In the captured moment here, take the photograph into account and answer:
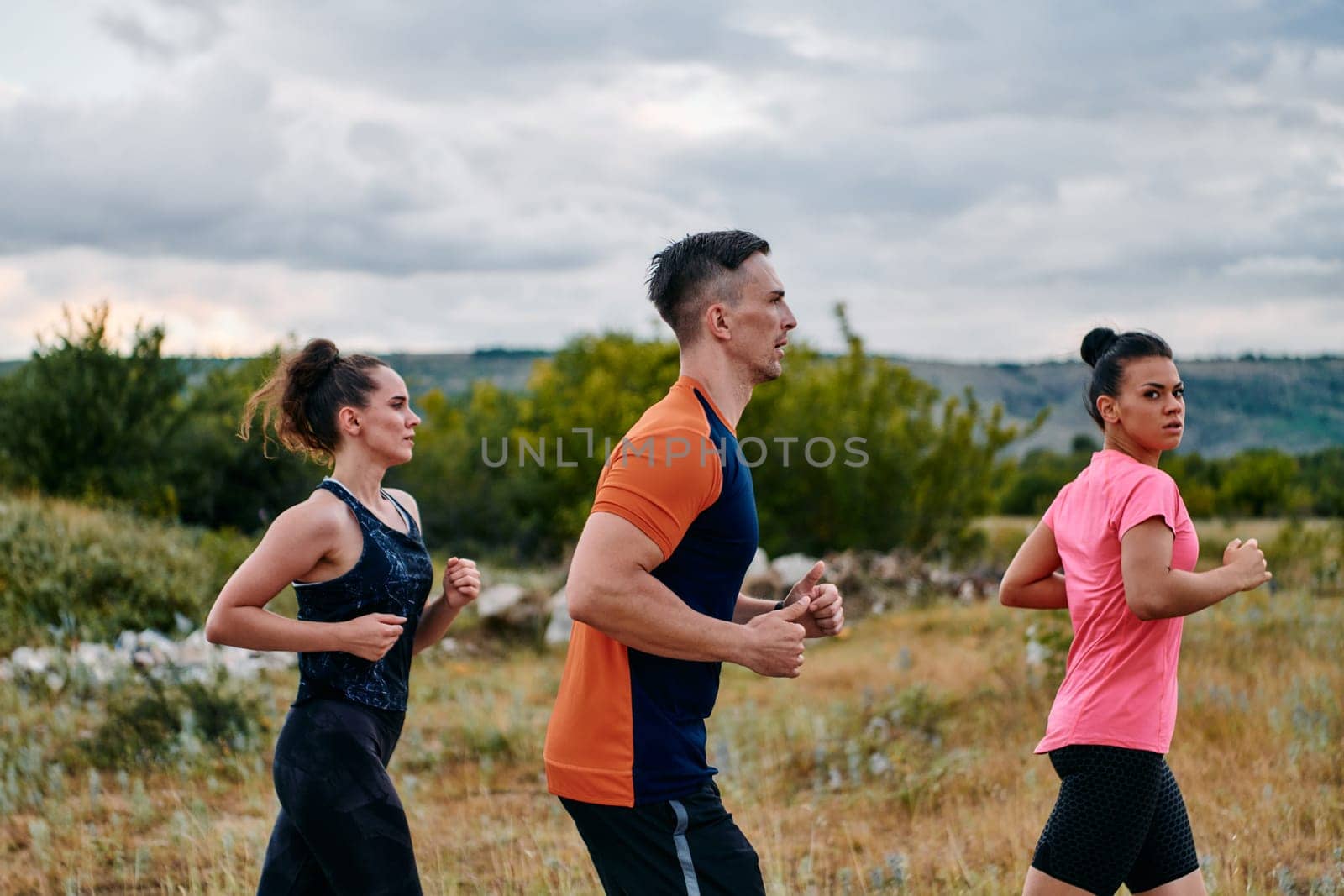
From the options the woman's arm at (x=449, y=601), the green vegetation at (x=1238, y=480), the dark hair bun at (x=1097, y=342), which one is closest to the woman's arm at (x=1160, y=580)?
the dark hair bun at (x=1097, y=342)

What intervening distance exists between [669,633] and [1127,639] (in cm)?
132

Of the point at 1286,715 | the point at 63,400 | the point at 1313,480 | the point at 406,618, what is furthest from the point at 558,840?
the point at 1313,480

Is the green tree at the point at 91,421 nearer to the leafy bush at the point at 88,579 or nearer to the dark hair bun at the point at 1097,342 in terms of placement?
the leafy bush at the point at 88,579

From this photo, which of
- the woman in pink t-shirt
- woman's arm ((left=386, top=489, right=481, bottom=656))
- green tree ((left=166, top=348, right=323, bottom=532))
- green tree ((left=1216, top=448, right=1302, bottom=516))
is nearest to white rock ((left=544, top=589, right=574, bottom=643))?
green tree ((left=166, top=348, right=323, bottom=532))

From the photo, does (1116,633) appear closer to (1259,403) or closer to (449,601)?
(449,601)

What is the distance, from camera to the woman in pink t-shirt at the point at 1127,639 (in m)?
2.89

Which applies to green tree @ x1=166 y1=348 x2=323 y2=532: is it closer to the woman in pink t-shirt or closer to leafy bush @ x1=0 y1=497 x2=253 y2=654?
leafy bush @ x1=0 y1=497 x2=253 y2=654

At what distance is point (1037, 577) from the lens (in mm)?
3387

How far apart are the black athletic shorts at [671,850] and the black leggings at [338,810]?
0.65 metres

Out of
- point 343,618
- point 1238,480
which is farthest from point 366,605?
point 1238,480

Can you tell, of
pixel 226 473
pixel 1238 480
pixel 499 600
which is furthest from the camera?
pixel 1238 480

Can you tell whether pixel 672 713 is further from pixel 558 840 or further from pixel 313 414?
pixel 558 840

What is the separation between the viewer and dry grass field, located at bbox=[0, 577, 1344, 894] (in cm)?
493

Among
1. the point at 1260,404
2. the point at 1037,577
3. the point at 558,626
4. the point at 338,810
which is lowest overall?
the point at 558,626
